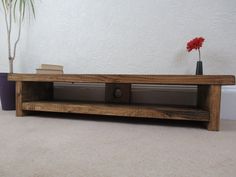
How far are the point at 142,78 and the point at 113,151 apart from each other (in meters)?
0.43

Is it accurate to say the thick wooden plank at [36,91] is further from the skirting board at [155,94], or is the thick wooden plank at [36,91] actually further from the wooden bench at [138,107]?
the skirting board at [155,94]

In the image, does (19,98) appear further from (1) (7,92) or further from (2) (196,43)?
(2) (196,43)

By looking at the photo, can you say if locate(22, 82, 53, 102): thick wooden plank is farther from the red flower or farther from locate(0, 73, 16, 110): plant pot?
the red flower

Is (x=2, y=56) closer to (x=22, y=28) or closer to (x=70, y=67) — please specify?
(x=22, y=28)

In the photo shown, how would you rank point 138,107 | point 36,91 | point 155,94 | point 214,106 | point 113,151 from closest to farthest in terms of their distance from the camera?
point 113,151
point 214,106
point 138,107
point 36,91
point 155,94

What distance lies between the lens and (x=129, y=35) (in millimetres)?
1316

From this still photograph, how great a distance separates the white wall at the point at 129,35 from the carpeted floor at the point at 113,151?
1.68ft

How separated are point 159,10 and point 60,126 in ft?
3.07

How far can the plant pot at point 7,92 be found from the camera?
1.26 meters

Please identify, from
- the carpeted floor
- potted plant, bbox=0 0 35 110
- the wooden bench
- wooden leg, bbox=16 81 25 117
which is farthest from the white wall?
the carpeted floor

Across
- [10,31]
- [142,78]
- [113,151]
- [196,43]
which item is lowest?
[113,151]

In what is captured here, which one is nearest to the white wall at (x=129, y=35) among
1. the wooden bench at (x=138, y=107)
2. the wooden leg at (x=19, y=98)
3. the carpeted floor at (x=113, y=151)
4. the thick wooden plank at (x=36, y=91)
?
the thick wooden plank at (x=36, y=91)

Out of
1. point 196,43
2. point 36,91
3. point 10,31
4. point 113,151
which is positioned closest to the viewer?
point 113,151

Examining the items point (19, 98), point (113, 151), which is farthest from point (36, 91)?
point (113, 151)
